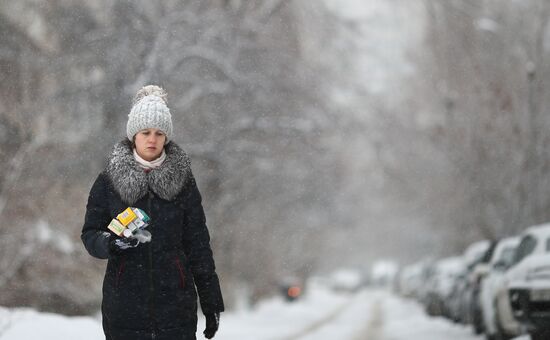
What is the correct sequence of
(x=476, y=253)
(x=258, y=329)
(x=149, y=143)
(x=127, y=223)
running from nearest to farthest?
(x=127, y=223)
(x=149, y=143)
(x=258, y=329)
(x=476, y=253)

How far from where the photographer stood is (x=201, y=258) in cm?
525

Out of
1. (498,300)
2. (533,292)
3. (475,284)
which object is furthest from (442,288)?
(533,292)

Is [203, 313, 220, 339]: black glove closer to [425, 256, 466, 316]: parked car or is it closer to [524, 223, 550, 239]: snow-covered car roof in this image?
[524, 223, 550, 239]: snow-covered car roof

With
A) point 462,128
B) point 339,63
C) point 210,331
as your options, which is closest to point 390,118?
point 462,128

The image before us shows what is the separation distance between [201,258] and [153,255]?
28 centimetres

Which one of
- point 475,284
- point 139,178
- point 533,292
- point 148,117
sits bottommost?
point 139,178

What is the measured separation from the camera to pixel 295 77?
25875 millimetres

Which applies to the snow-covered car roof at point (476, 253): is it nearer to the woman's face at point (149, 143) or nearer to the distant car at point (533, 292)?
the distant car at point (533, 292)

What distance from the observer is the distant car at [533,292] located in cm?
1274

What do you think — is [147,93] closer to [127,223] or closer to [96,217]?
[96,217]

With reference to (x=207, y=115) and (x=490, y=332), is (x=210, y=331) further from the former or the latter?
(x=207, y=115)

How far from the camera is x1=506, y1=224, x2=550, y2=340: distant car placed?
12742 millimetres

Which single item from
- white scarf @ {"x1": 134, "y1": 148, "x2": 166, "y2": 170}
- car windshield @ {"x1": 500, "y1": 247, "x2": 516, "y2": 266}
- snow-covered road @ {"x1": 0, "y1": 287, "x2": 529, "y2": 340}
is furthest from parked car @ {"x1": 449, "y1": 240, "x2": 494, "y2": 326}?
white scarf @ {"x1": 134, "y1": 148, "x2": 166, "y2": 170}

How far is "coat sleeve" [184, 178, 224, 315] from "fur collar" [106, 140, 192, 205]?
0.46 feet
